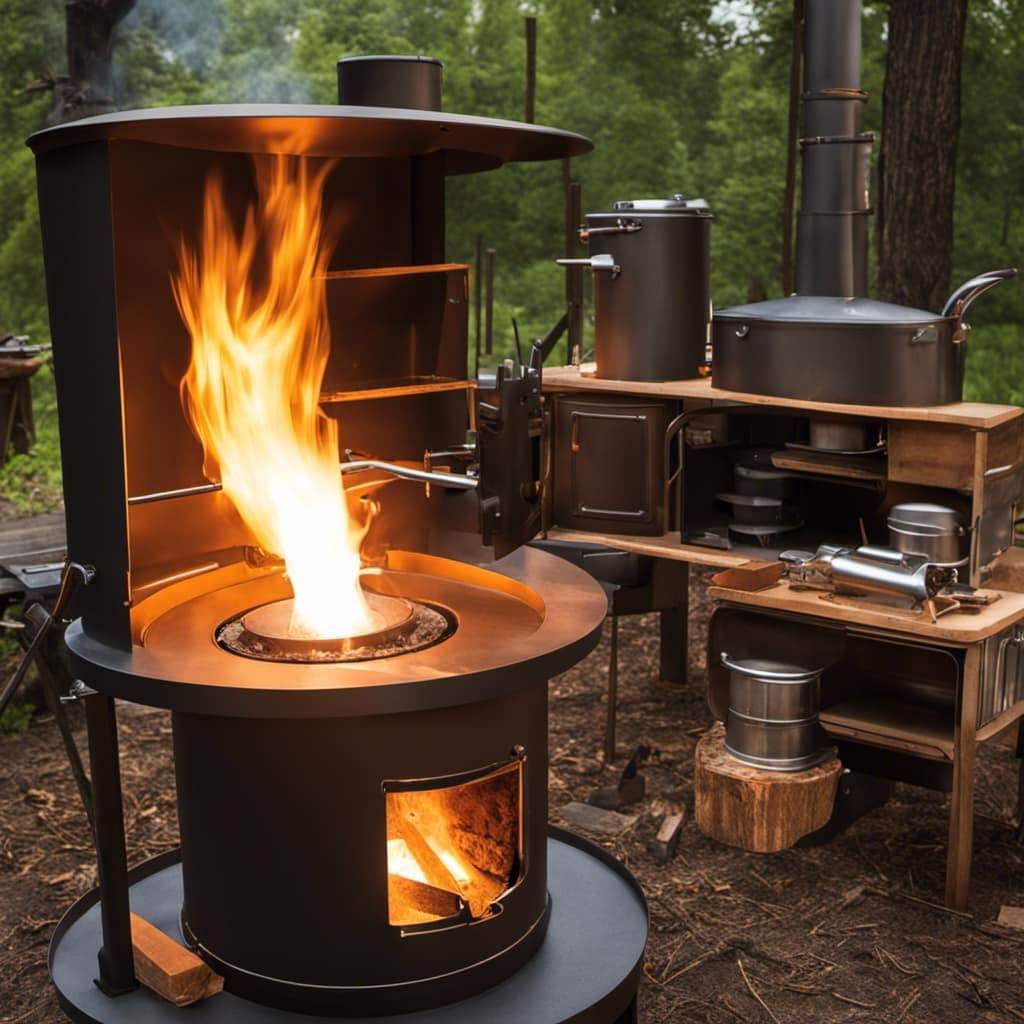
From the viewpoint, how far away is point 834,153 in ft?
14.5

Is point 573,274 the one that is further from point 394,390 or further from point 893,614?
point 394,390

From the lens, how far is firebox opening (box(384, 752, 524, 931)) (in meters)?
2.79

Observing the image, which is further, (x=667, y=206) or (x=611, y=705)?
(x=611, y=705)

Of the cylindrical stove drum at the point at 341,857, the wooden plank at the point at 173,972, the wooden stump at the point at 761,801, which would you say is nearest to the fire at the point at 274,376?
the cylindrical stove drum at the point at 341,857

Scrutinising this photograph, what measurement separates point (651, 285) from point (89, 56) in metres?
5.91

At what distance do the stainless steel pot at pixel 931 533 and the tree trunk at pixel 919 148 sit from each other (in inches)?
136

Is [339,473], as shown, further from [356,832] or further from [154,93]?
[154,93]

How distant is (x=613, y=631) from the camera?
4.75 metres

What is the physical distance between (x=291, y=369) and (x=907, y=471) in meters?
1.91

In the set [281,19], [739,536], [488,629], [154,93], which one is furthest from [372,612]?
[281,19]

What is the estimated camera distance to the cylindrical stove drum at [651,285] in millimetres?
4562

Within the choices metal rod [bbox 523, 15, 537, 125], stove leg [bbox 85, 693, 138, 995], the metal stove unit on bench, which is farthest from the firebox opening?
metal rod [bbox 523, 15, 537, 125]

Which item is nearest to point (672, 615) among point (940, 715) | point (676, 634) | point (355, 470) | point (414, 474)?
point (676, 634)

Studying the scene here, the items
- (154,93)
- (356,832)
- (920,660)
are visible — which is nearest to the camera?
(356,832)
